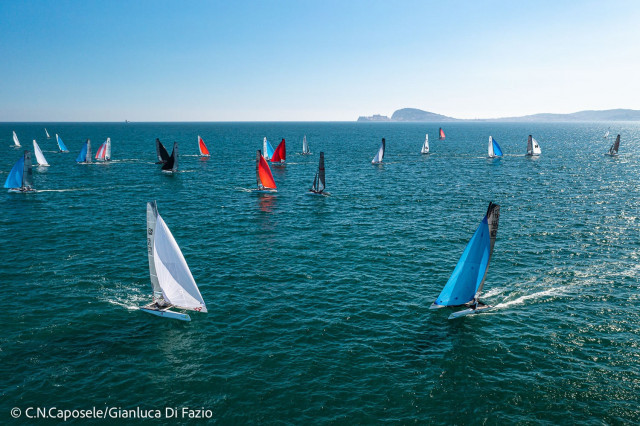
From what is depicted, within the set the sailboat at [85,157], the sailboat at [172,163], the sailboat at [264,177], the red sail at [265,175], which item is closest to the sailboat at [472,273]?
the sailboat at [264,177]

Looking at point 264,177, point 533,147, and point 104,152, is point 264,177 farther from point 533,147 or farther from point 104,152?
point 533,147

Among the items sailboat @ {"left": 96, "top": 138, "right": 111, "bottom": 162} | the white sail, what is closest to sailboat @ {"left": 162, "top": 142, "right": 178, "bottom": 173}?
sailboat @ {"left": 96, "top": 138, "right": 111, "bottom": 162}

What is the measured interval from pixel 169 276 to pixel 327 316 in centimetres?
1358

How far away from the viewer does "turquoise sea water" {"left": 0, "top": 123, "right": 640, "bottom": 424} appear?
23.9 metres

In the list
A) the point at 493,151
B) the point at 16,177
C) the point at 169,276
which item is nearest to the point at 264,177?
the point at 16,177

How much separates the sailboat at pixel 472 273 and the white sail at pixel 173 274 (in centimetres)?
2025

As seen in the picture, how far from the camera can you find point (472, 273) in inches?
1272

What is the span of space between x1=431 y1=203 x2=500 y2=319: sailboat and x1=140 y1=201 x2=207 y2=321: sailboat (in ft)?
66.9

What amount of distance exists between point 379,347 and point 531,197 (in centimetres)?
5967

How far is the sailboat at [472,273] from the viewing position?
102 ft

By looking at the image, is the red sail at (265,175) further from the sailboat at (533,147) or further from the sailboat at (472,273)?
the sailboat at (533,147)

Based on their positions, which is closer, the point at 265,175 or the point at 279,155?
the point at 265,175

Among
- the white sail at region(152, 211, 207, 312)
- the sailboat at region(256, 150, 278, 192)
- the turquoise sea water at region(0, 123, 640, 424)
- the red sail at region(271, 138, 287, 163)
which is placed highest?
the red sail at region(271, 138, 287, 163)

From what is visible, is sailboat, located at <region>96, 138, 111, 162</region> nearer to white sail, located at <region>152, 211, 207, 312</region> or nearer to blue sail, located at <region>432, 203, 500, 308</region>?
white sail, located at <region>152, 211, 207, 312</region>
